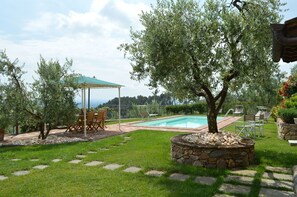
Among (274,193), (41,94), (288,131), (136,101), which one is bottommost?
(274,193)

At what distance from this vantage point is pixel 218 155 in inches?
252

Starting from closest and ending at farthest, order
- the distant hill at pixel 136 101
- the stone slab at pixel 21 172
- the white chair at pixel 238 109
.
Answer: the stone slab at pixel 21 172 < the distant hill at pixel 136 101 < the white chair at pixel 238 109

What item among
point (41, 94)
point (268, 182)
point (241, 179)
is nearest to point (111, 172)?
point (241, 179)

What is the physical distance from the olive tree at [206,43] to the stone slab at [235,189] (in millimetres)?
2726

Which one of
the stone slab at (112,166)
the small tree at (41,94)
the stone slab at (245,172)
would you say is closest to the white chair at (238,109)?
the small tree at (41,94)

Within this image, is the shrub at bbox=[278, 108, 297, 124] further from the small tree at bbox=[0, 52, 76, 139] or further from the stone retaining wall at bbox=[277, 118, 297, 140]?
the small tree at bbox=[0, 52, 76, 139]

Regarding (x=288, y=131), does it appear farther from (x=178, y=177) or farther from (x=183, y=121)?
(x=183, y=121)

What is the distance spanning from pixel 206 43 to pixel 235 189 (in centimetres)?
346

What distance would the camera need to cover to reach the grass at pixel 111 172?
4824mm

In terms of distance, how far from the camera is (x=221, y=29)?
22.1ft

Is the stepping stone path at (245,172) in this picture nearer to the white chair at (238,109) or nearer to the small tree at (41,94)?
the small tree at (41,94)

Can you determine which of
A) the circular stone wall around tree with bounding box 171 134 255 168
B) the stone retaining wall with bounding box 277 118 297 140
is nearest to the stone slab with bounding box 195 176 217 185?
the circular stone wall around tree with bounding box 171 134 255 168

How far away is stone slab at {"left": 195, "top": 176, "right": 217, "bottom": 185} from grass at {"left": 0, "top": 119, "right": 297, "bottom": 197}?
116 mm

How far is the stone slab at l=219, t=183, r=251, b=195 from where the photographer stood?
4680mm
